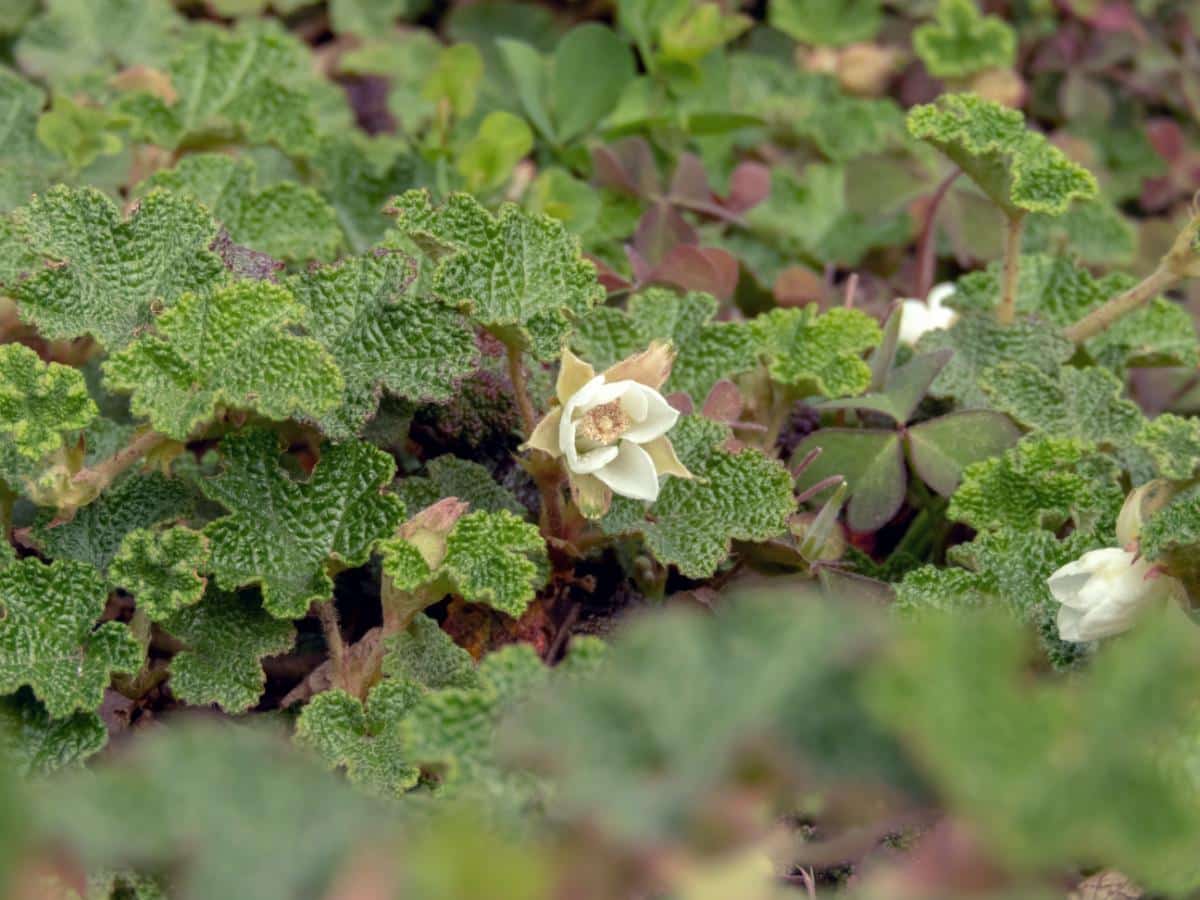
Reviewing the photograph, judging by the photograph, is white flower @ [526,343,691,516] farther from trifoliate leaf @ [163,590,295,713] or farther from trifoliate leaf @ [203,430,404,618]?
trifoliate leaf @ [163,590,295,713]

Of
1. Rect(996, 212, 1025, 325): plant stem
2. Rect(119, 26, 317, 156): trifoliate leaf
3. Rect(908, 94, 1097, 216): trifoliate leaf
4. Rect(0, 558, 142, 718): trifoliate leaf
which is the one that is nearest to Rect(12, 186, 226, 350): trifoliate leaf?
Rect(0, 558, 142, 718): trifoliate leaf

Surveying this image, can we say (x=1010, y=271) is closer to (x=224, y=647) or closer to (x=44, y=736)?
(x=224, y=647)

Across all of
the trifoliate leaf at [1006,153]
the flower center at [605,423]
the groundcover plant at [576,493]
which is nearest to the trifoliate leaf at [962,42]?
the groundcover plant at [576,493]

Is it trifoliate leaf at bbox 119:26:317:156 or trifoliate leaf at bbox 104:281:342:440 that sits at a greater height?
trifoliate leaf at bbox 104:281:342:440

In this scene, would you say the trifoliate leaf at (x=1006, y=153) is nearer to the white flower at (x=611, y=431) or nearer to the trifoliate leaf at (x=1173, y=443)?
the trifoliate leaf at (x=1173, y=443)

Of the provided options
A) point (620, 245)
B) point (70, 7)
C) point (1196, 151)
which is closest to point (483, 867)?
point (620, 245)

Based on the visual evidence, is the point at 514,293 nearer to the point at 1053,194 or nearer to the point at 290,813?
the point at 1053,194
